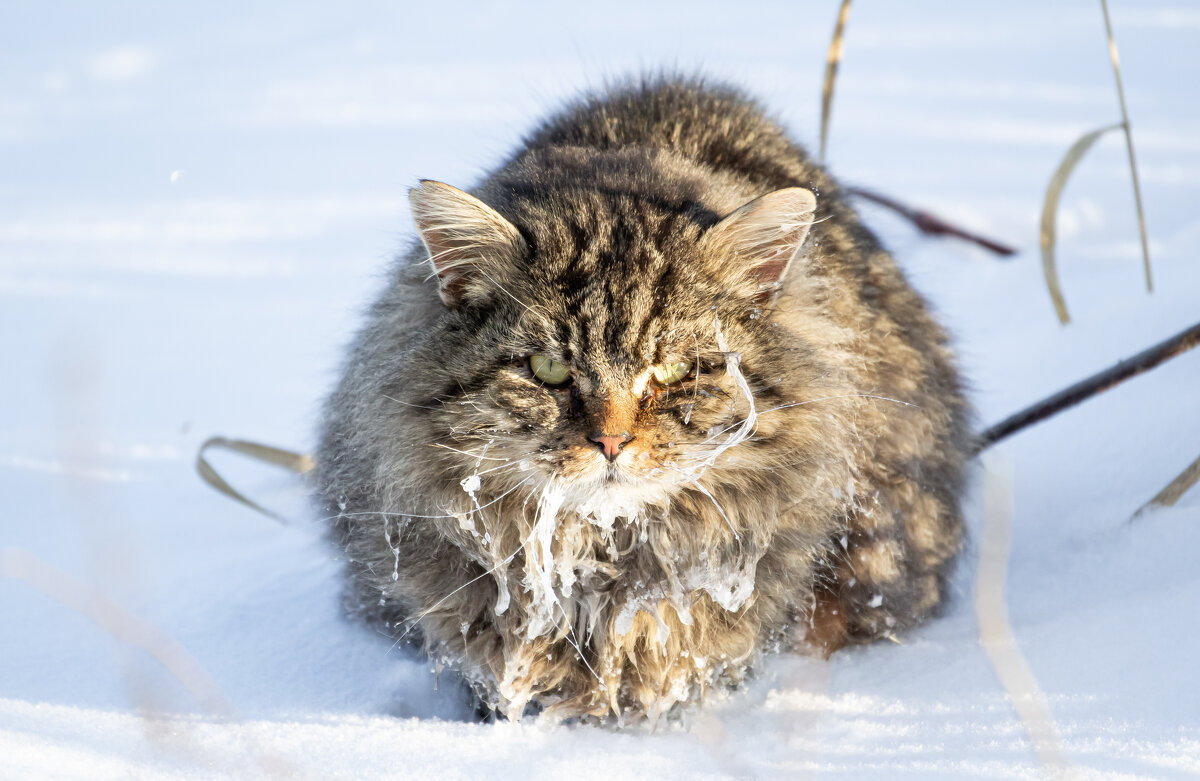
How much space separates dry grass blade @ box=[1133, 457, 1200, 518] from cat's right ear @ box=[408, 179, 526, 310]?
4.18ft

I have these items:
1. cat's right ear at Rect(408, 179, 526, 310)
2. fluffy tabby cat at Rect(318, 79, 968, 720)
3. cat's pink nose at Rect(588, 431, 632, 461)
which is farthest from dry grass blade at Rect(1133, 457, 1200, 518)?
cat's right ear at Rect(408, 179, 526, 310)

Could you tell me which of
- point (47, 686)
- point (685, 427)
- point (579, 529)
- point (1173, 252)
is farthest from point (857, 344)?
point (1173, 252)

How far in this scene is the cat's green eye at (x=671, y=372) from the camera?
1.48 m

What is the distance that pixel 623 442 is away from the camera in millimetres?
1409

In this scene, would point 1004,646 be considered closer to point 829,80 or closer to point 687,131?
point 687,131

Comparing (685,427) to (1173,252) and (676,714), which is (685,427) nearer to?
(676,714)

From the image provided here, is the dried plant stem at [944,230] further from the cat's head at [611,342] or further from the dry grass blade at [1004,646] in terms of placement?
the dry grass blade at [1004,646]

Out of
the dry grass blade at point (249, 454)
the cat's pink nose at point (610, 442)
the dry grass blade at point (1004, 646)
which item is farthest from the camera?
the dry grass blade at point (249, 454)

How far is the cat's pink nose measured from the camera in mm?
1402

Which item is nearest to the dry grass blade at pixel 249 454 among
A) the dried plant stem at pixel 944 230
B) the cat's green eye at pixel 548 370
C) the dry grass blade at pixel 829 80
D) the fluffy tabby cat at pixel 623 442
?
the fluffy tabby cat at pixel 623 442

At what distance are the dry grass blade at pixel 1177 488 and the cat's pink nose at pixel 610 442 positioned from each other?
110cm

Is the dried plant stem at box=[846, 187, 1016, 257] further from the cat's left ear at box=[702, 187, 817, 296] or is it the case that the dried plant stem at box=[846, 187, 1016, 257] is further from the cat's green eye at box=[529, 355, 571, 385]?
the cat's green eye at box=[529, 355, 571, 385]

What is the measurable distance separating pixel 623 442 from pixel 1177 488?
1.11 m

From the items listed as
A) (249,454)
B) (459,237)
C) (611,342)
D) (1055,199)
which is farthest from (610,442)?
(1055,199)
